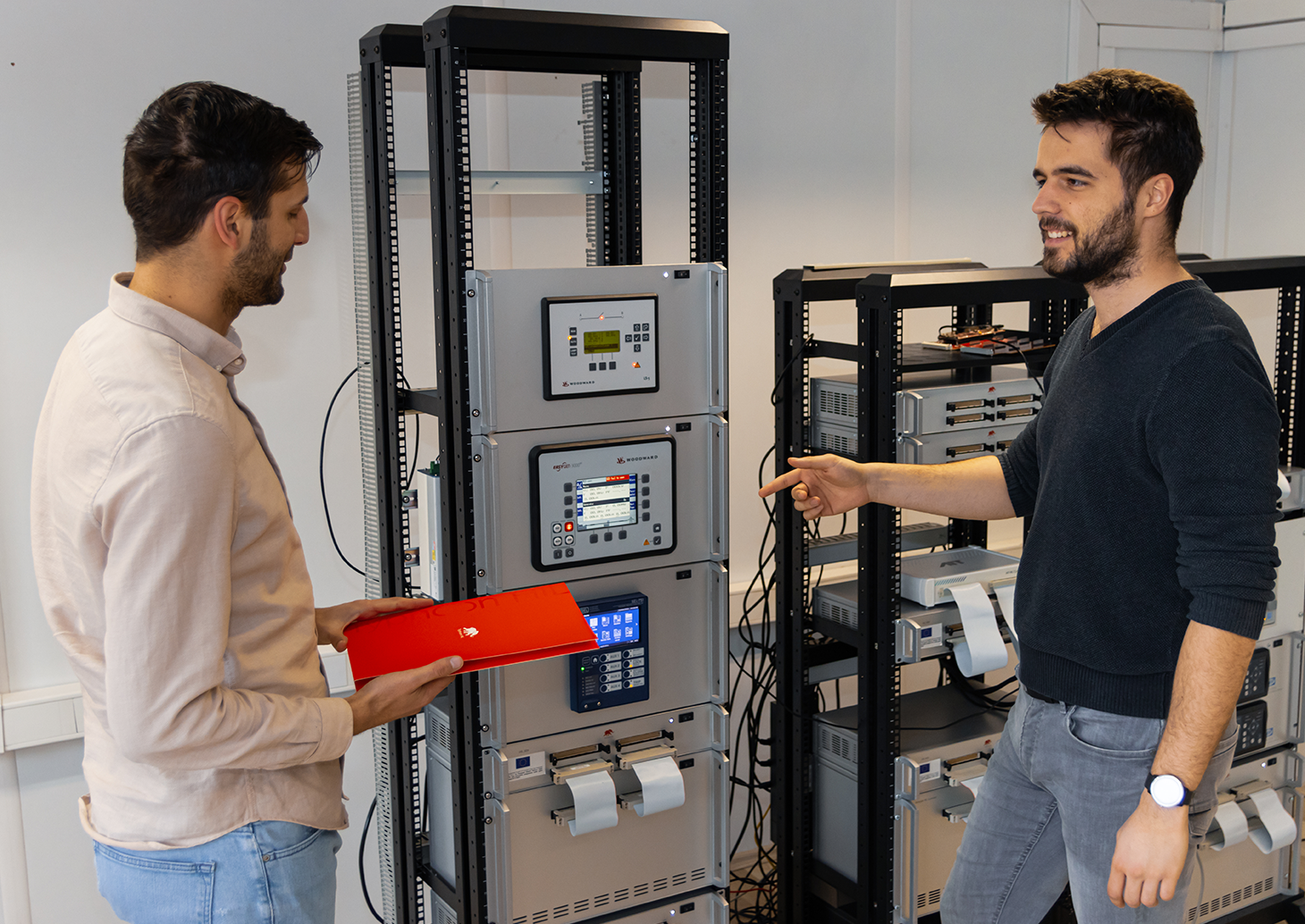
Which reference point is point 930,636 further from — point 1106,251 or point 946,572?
point 1106,251

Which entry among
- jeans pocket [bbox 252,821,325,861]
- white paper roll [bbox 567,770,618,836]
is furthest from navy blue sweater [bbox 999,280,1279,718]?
jeans pocket [bbox 252,821,325,861]

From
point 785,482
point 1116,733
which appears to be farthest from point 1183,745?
point 785,482

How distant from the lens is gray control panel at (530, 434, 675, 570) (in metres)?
2.04

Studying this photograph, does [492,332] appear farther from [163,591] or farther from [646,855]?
[646,855]

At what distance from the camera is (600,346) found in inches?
80.4

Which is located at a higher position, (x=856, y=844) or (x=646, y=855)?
(x=646, y=855)

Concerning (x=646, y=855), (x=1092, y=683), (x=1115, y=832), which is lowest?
(x=646, y=855)

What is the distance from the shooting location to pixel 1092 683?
167cm

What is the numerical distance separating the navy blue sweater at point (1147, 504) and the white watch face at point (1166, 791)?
0.52 ft

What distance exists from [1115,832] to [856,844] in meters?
1.05

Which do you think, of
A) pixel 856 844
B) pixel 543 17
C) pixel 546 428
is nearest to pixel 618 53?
pixel 543 17

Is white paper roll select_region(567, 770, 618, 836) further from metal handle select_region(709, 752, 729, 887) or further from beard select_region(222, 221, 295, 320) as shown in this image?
beard select_region(222, 221, 295, 320)

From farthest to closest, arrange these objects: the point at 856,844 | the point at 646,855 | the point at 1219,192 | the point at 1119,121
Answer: the point at 1219,192, the point at 856,844, the point at 646,855, the point at 1119,121

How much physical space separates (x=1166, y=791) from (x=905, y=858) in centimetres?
118
